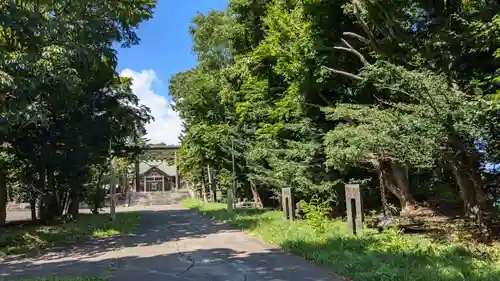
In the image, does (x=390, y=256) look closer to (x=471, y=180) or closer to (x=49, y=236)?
(x=471, y=180)

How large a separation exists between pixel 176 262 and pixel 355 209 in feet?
15.4

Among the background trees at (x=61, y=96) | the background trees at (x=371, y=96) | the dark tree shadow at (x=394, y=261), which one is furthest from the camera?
the background trees at (x=61, y=96)

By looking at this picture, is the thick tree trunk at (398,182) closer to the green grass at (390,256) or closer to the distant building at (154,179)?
the green grass at (390,256)

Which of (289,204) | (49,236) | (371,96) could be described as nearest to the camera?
(371,96)

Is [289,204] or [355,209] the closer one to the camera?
[355,209]

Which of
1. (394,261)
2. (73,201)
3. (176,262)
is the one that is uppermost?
(73,201)

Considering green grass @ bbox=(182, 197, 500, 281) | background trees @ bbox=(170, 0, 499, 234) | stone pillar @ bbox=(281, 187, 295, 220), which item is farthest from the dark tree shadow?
stone pillar @ bbox=(281, 187, 295, 220)

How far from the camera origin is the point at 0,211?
1981cm

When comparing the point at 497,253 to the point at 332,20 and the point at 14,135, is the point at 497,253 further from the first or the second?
the point at 14,135

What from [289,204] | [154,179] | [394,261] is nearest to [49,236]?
[289,204]

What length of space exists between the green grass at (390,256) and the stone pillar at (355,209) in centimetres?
25

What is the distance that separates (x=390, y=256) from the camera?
7.97 meters

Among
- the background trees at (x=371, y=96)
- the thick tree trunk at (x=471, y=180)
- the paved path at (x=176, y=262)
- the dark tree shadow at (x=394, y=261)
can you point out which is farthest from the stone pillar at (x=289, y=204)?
the thick tree trunk at (x=471, y=180)

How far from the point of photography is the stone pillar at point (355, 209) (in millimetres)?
11227
